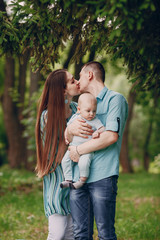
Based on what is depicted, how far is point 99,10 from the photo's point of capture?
7.93ft

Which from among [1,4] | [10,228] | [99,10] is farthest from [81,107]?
[10,228]

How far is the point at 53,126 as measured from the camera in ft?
10.2

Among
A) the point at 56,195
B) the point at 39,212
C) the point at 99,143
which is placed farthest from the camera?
the point at 39,212

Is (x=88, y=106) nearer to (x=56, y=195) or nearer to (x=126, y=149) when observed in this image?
(x=56, y=195)

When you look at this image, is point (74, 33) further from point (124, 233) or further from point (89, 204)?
point (124, 233)

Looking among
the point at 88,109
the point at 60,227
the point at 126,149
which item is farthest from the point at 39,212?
the point at 126,149

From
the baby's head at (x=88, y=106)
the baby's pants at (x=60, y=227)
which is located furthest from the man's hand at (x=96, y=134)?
the baby's pants at (x=60, y=227)

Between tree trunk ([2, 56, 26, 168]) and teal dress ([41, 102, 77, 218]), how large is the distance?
9.10m

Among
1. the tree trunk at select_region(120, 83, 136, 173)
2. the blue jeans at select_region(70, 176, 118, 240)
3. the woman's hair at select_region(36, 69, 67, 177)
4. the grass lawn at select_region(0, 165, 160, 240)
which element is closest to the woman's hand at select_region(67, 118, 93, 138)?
the woman's hair at select_region(36, 69, 67, 177)

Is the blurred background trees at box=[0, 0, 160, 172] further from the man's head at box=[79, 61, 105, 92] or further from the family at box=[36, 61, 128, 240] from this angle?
the family at box=[36, 61, 128, 240]

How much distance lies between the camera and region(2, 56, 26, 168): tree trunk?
12.1 metres

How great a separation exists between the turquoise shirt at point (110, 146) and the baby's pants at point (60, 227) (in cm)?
56

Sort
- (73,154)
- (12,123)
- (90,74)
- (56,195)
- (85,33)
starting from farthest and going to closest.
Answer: (12,123) → (85,33) → (56,195) → (90,74) → (73,154)

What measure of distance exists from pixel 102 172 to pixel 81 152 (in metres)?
0.27
